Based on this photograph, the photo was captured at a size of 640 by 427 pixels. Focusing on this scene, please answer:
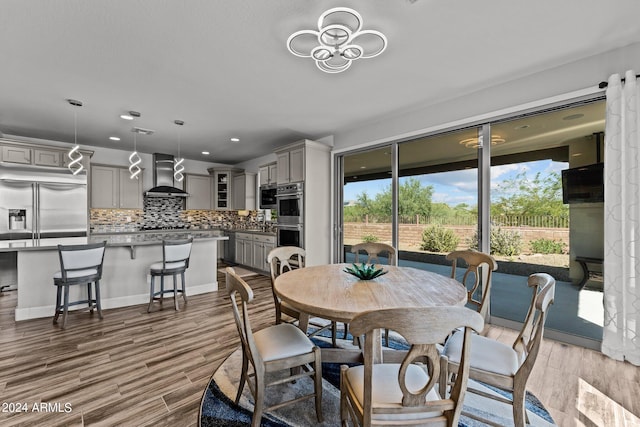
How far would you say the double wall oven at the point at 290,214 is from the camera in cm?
483

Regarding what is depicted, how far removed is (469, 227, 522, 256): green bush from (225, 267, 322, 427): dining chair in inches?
103

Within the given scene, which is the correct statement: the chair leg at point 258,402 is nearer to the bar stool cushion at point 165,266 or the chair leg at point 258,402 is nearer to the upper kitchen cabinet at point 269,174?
the bar stool cushion at point 165,266

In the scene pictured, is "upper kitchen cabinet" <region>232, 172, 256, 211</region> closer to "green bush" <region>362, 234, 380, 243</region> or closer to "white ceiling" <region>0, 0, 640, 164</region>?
"white ceiling" <region>0, 0, 640, 164</region>

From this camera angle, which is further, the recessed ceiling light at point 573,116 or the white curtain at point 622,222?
the recessed ceiling light at point 573,116

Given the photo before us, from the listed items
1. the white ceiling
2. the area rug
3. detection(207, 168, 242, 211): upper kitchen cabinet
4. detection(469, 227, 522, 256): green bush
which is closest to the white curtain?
the white ceiling

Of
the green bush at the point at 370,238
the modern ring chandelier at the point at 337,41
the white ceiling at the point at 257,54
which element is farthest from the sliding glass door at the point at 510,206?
the modern ring chandelier at the point at 337,41

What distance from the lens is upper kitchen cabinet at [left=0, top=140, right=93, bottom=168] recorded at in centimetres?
462

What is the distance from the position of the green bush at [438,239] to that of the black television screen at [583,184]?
3.94ft

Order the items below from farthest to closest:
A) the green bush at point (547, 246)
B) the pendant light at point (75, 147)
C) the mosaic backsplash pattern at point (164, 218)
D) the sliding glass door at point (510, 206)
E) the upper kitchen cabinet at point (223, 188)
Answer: the upper kitchen cabinet at point (223, 188) < the mosaic backsplash pattern at point (164, 218) < the pendant light at point (75, 147) < the green bush at point (547, 246) < the sliding glass door at point (510, 206)

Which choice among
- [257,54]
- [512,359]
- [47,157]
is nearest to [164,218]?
[47,157]

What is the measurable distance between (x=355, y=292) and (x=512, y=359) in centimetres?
91

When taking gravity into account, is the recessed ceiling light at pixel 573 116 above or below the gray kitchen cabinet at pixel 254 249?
above

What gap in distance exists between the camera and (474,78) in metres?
3.00

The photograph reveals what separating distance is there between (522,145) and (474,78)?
3.13ft
